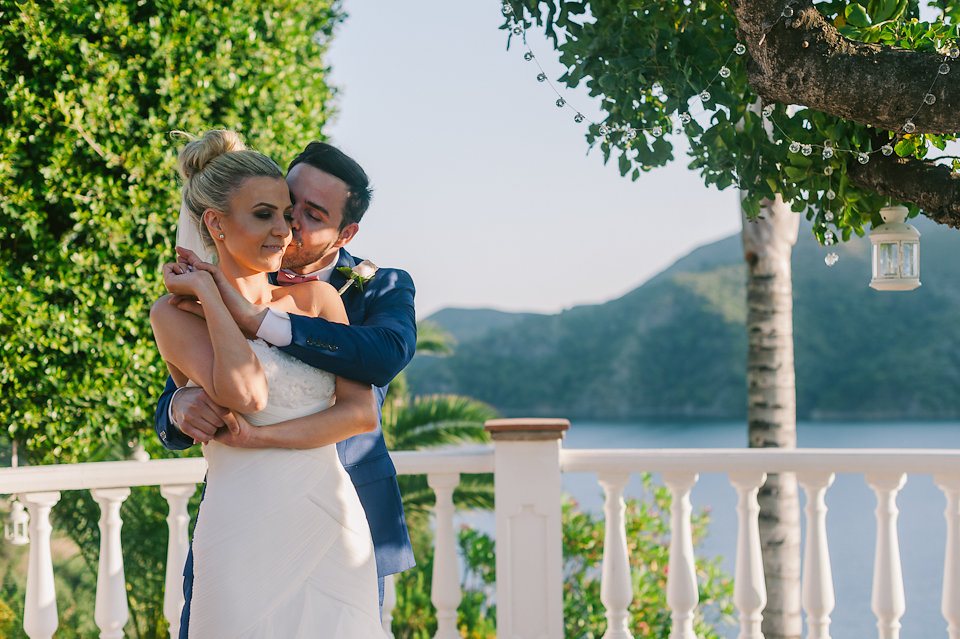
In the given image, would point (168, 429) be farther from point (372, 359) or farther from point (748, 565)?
point (748, 565)

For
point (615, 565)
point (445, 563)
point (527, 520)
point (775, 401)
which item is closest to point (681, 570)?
point (615, 565)

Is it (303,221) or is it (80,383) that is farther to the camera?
(80,383)

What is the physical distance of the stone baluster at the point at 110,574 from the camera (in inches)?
119

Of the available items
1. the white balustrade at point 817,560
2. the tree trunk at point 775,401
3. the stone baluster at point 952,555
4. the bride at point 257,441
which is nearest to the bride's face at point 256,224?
the bride at point 257,441

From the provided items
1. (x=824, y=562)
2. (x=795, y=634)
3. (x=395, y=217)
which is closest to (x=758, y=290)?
(x=795, y=634)

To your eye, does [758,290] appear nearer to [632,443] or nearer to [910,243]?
[910,243]

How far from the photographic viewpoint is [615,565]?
3.16m

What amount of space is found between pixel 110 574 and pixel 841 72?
2831 millimetres

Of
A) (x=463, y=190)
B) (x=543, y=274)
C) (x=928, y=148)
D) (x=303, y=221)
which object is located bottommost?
(x=303, y=221)

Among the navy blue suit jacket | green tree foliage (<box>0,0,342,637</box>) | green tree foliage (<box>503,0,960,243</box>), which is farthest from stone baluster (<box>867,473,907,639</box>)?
green tree foliage (<box>0,0,342,637</box>)

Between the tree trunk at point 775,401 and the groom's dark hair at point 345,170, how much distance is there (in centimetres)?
391

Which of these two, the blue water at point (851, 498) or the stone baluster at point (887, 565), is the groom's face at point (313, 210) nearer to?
the stone baluster at point (887, 565)

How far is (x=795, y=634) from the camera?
213 inches

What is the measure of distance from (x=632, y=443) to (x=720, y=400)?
21.4 feet
